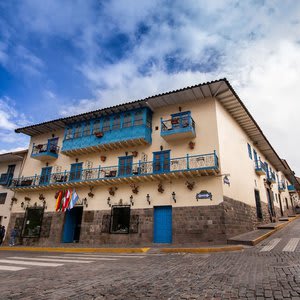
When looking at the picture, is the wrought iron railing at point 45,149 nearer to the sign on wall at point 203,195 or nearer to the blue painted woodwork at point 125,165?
the blue painted woodwork at point 125,165

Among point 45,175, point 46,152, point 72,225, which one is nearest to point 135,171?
point 72,225

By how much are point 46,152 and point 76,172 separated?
12.1 ft

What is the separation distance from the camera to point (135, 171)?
16844 millimetres

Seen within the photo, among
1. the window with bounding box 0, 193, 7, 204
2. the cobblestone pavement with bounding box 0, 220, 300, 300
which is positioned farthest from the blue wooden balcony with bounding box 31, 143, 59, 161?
the cobblestone pavement with bounding box 0, 220, 300, 300

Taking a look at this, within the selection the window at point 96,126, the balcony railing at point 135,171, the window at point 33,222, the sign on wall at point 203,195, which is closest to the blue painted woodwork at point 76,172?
the balcony railing at point 135,171

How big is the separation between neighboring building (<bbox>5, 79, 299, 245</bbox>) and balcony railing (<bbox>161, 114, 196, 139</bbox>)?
69 mm

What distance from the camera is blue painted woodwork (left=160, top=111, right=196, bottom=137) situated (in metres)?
15.7

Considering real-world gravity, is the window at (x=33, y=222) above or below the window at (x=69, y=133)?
below

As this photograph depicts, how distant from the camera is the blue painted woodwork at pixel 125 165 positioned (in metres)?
17.6

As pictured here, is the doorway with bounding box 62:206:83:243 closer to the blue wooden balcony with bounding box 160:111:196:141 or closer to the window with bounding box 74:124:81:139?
the window with bounding box 74:124:81:139

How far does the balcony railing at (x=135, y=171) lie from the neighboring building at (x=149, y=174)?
72mm

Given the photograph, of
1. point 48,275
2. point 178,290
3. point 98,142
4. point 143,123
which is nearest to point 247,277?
point 178,290

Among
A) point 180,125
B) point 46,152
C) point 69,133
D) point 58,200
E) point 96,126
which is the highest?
point 96,126

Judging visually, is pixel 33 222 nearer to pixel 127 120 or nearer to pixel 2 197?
pixel 2 197
